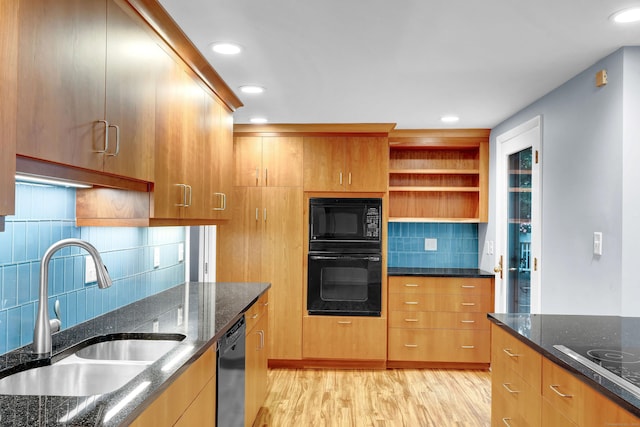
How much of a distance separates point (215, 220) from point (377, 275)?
1.91 m

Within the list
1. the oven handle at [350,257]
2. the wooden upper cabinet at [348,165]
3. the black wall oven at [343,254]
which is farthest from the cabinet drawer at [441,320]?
the wooden upper cabinet at [348,165]

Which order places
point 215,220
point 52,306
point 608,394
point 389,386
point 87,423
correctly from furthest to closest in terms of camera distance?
point 389,386 < point 215,220 < point 52,306 < point 608,394 < point 87,423

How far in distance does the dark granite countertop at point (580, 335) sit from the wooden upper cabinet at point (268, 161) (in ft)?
8.49

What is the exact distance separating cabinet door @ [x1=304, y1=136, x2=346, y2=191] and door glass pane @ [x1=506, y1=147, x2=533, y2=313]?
1.47m

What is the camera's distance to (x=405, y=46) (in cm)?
245

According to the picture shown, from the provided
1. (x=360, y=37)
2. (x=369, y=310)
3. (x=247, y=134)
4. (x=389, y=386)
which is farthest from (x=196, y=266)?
(x=360, y=37)

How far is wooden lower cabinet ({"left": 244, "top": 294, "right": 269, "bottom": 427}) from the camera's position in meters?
2.80

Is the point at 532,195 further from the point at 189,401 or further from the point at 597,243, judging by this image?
the point at 189,401

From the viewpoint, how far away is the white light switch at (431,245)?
16.6 ft

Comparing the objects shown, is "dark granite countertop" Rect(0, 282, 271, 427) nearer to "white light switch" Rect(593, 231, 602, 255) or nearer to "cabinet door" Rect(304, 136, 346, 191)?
"cabinet door" Rect(304, 136, 346, 191)

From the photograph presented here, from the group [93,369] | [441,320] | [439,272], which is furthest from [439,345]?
[93,369]

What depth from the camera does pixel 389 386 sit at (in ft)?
13.2

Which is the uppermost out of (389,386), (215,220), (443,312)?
(215,220)

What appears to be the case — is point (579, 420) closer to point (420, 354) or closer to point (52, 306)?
point (52, 306)
